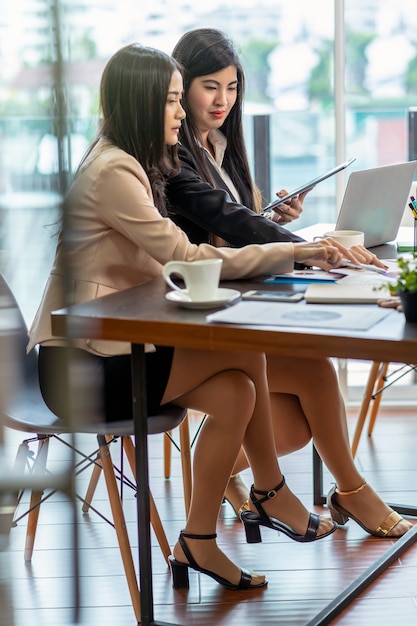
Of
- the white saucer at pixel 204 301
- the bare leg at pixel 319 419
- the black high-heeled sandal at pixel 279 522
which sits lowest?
the black high-heeled sandal at pixel 279 522

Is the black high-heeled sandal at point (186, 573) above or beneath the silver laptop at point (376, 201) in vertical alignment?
beneath

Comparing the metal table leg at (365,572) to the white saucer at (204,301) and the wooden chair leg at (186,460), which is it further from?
the white saucer at (204,301)

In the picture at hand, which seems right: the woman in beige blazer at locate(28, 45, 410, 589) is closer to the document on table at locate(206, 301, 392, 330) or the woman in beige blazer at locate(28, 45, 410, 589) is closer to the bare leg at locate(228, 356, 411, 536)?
the bare leg at locate(228, 356, 411, 536)

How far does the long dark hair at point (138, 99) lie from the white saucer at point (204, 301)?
40 centimetres

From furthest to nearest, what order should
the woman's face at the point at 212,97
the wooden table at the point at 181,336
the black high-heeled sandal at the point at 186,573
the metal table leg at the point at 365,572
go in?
the woman's face at the point at 212,97 → the black high-heeled sandal at the point at 186,573 → the metal table leg at the point at 365,572 → the wooden table at the point at 181,336

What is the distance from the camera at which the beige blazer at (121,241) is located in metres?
1.83

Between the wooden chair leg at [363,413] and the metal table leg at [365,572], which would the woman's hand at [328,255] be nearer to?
the metal table leg at [365,572]

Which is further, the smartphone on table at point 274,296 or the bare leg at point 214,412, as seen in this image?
the bare leg at point 214,412

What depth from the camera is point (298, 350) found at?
1.44 metres

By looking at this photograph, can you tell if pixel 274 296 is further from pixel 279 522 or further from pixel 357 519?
pixel 357 519

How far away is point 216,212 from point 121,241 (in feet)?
1.02

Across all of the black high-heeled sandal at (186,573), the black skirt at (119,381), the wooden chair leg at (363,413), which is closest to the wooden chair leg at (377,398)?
the wooden chair leg at (363,413)

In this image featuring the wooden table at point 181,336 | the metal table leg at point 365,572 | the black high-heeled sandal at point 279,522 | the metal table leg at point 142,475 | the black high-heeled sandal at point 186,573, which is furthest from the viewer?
the black high-heeled sandal at point 279,522

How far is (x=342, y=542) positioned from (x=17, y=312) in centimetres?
164
